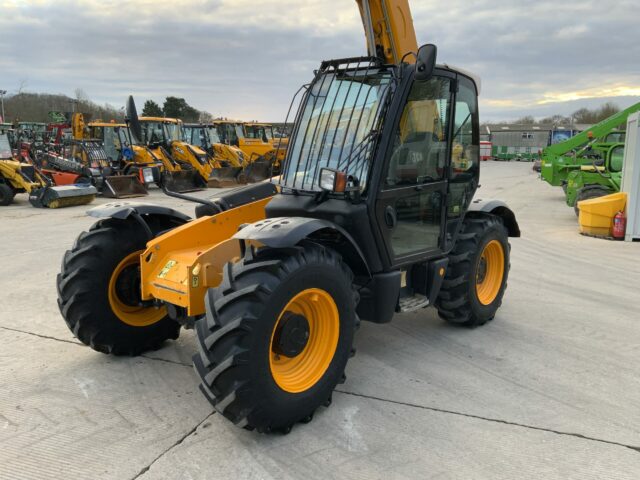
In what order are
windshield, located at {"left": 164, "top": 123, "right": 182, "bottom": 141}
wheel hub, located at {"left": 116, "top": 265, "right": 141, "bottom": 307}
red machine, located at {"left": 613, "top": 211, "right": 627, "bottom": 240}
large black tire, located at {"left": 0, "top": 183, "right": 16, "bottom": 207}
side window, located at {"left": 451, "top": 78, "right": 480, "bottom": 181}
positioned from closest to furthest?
wheel hub, located at {"left": 116, "top": 265, "right": 141, "bottom": 307} → side window, located at {"left": 451, "top": 78, "right": 480, "bottom": 181} → red machine, located at {"left": 613, "top": 211, "right": 627, "bottom": 240} → large black tire, located at {"left": 0, "top": 183, "right": 16, "bottom": 207} → windshield, located at {"left": 164, "top": 123, "right": 182, "bottom": 141}

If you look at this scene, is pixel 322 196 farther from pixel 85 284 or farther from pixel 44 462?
pixel 44 462

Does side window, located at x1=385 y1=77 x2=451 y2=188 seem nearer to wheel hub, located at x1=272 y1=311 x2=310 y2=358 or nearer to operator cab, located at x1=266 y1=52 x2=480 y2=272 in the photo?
operator cab, located at x1=266 y1=52 x2=480 y2=272

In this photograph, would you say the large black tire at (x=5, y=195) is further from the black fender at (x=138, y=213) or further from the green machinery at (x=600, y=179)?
the green machinery at (x=600, y=179)

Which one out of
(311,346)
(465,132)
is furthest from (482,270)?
(311,346)

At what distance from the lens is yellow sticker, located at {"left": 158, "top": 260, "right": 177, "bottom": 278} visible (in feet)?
12.4

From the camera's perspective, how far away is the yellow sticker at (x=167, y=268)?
377cm

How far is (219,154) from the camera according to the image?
22844mm

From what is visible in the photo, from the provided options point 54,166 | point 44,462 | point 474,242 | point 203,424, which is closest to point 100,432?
point 44,462

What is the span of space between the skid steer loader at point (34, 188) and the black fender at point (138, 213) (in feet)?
37.7

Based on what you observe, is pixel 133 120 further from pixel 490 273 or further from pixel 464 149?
pixel 490 273

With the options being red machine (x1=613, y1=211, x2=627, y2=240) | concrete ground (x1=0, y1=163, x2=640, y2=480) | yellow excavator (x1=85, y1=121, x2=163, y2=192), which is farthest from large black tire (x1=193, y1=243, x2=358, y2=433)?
yellow excavator (x1=85, y1=121, x2=163, y2=192)

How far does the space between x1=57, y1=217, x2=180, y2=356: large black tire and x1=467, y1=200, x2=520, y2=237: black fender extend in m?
3.15

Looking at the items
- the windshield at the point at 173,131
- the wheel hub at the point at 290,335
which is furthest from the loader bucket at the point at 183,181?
the wheel hub at the point at 290,335

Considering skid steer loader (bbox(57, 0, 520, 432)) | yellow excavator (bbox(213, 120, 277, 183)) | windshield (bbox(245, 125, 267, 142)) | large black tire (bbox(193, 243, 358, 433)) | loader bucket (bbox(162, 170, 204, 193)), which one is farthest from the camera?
windshield (bbox(245, 125, 267, 142))
